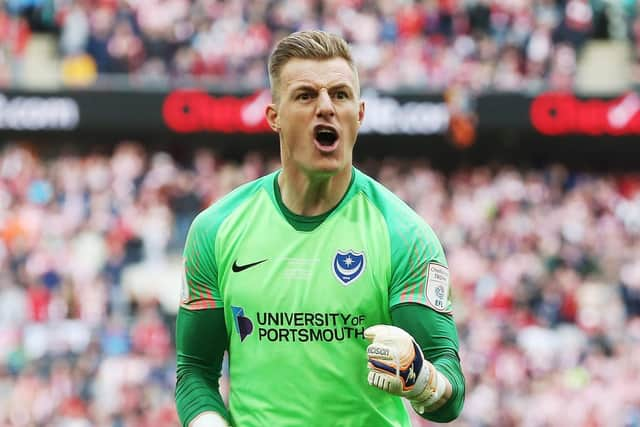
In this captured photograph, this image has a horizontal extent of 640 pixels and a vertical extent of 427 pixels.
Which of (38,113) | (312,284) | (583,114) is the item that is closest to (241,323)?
(312,284)

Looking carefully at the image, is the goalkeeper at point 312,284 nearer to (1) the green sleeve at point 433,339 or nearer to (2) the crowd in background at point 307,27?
(1) the green sleeve at point 433,339

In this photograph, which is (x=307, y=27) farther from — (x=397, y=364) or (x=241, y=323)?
(x=397, y=364)

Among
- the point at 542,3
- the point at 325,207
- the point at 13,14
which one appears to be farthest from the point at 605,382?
the point at 13,14

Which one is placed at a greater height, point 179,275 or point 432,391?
point 432,391

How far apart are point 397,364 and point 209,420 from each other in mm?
878

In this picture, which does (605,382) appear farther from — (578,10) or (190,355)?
(190,355)

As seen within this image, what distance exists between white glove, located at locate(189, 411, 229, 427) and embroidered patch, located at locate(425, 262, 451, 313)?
0.86 meters

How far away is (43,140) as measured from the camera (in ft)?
74.1

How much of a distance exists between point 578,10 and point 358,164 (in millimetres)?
5093

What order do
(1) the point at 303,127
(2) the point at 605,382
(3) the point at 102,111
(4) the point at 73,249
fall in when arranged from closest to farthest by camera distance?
(1) the point at 303,127 < (2) the point at 605,382 < (4) the point at 73,249 < (3) the point at 102,111

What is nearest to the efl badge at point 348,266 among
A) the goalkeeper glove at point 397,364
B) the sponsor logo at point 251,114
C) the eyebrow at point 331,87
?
the goalkeeper glove at point 397,364

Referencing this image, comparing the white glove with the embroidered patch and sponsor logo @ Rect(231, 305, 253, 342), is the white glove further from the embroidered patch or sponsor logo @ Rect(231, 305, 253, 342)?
the embroidered patch

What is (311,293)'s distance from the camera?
4.29 metres

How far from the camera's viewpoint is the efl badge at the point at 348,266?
4.27 metres
